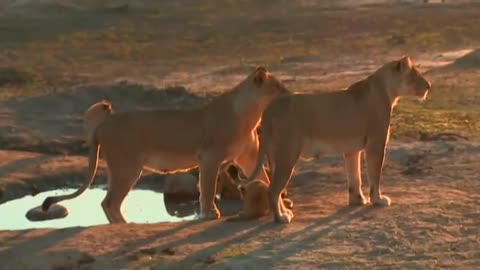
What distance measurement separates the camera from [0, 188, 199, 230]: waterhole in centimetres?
1362

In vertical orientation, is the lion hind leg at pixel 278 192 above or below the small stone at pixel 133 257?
above

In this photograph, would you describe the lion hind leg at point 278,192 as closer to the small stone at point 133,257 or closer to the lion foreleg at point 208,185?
the lion foreleg at point 208,185

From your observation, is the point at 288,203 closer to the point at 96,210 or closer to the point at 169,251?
the point at 169,251

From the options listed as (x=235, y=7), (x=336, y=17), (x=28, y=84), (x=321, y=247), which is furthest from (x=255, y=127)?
(x=235, y=7)

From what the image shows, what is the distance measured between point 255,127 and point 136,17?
22.5 m

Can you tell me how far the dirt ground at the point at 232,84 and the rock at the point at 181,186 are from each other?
826mm

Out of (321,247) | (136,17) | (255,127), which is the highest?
(136,17)

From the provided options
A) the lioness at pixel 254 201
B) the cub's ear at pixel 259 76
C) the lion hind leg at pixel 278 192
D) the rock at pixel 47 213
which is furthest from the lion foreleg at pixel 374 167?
the rock at pixel 47 213

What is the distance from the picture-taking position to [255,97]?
39.6 ft

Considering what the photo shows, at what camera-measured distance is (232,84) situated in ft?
72.5

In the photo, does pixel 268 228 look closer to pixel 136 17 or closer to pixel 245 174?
pixel 245 174

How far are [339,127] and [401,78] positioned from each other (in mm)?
902

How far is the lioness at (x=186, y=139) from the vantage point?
11.8 m

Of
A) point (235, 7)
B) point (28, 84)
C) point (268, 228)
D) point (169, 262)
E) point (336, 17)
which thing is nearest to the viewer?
point (169, 262)
